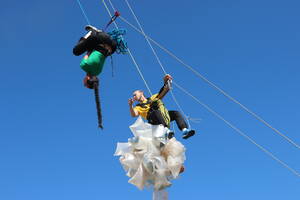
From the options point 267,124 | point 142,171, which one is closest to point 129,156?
point 142,171

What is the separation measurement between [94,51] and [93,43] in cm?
8

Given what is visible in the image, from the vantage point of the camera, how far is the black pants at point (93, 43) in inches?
165

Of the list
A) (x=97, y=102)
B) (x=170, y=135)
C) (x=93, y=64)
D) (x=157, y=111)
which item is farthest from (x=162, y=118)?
(x=93, y=64)

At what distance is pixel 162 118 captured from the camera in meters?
4.54

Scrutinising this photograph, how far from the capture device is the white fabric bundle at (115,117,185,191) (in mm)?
3816

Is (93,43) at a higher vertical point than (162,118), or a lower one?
higher

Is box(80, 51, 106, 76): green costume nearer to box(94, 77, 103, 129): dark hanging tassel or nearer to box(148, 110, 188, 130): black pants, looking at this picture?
box(94, 77, 103, 129): dark hanging tassel

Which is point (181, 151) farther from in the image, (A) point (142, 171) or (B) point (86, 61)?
(B) point (86, 61)

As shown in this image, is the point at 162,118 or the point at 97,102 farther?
the point at 162,118

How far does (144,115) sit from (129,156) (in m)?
0.90

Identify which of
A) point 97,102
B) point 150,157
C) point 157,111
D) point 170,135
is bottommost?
point 150,157

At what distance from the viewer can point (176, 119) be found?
16.1 feet

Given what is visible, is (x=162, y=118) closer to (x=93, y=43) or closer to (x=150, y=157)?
(x=150, y=157)

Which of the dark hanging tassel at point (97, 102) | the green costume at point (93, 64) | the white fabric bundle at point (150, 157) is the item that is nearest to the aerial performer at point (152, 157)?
the white fabric bundle at point (150, 157)
